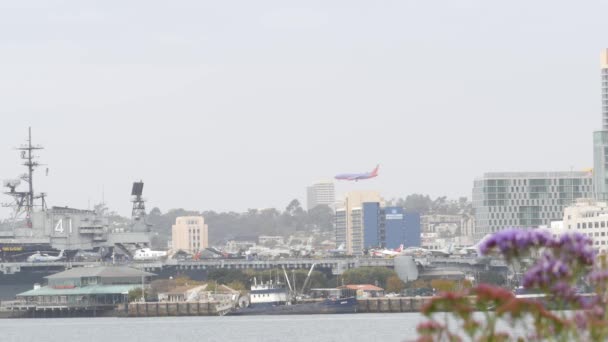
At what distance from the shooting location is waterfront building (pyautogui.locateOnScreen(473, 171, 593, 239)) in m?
189

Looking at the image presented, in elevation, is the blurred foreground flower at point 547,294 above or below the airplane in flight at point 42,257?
below

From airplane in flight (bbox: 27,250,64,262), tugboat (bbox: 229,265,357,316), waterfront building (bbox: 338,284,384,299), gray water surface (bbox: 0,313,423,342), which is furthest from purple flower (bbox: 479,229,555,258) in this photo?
airplane in flight (bbox: 27,250,64,262)

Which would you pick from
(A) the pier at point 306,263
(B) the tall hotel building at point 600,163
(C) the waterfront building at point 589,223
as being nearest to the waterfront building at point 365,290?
(A) the pier at point 306,263

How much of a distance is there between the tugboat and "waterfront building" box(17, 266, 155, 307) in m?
10.3

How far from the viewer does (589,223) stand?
127 metres

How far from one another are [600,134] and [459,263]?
6368cm

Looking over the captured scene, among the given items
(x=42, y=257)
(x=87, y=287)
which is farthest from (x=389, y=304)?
(x=42, y=257)

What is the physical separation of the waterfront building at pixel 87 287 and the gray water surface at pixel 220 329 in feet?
25.4

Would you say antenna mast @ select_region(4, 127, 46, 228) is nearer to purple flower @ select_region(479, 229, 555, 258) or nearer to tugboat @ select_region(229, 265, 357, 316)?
tugboat @ select_region(229, 265, 357, 316)

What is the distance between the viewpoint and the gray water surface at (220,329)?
200ft

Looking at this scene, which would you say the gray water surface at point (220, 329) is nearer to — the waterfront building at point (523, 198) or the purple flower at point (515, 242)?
the purple flower at point (515, 242)

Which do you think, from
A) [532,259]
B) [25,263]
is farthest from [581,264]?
[25,263]

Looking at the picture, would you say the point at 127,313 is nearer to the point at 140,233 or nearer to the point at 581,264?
the point at 140,233

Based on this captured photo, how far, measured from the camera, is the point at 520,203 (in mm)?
189750
